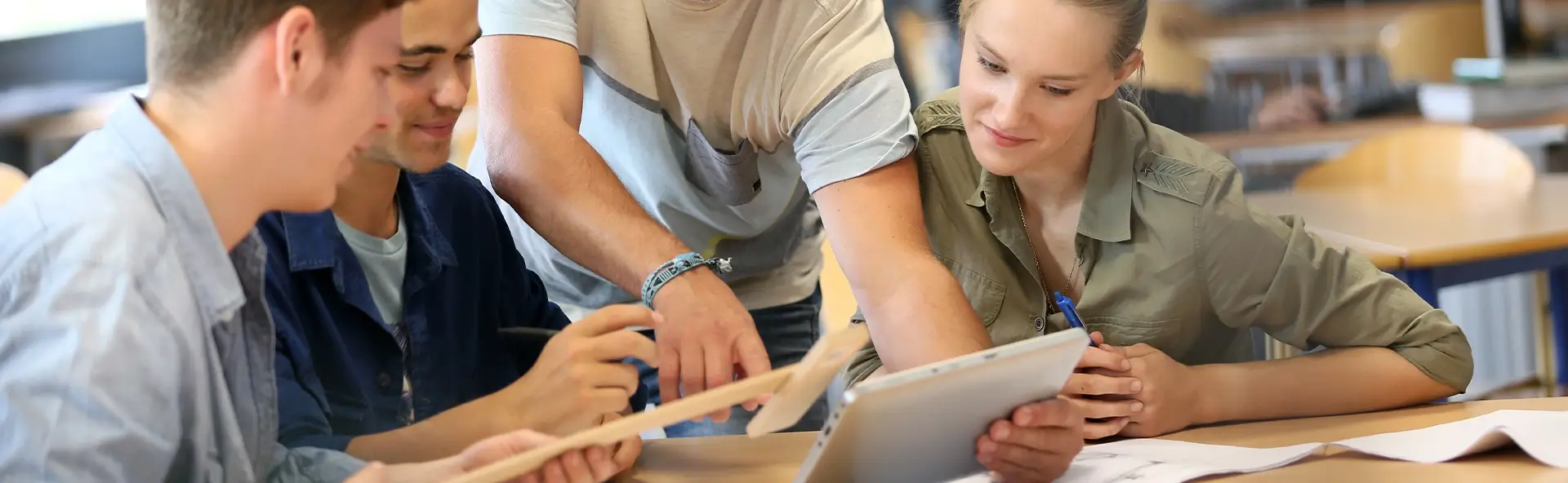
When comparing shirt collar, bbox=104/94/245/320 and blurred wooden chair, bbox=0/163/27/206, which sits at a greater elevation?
shirt collar, bbox=104/94/245/320

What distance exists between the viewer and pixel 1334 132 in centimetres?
324

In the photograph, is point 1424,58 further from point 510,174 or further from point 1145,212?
point 510,174

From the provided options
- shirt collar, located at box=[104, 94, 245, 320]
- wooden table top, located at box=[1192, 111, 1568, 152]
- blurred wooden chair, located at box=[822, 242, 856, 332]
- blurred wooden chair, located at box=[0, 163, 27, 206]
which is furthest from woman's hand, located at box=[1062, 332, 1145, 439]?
wooden table top, located at box=[1192, 111, 1568, 152]

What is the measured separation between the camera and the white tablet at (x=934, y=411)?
803 millimetres

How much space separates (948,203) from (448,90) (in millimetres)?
534

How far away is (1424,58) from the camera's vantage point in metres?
3.74

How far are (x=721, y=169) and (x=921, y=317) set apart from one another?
0.98ft

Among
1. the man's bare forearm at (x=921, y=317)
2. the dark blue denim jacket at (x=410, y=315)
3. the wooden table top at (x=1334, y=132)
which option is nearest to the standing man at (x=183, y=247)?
the dark blue denim jacket at (x=410, y=315)

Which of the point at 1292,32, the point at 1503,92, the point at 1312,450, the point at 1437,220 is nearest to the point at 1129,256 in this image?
the point at 1312,450

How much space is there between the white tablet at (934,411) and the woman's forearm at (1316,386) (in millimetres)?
295

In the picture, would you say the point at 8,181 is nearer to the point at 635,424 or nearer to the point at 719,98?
the point at 719,98

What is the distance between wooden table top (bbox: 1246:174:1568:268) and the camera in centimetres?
178

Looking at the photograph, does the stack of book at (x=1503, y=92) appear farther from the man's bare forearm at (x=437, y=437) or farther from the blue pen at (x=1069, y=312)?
the man's bare forearm at (x=437, y=437)

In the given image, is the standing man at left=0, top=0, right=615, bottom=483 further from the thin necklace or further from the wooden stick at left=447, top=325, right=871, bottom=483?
the thin necklace
